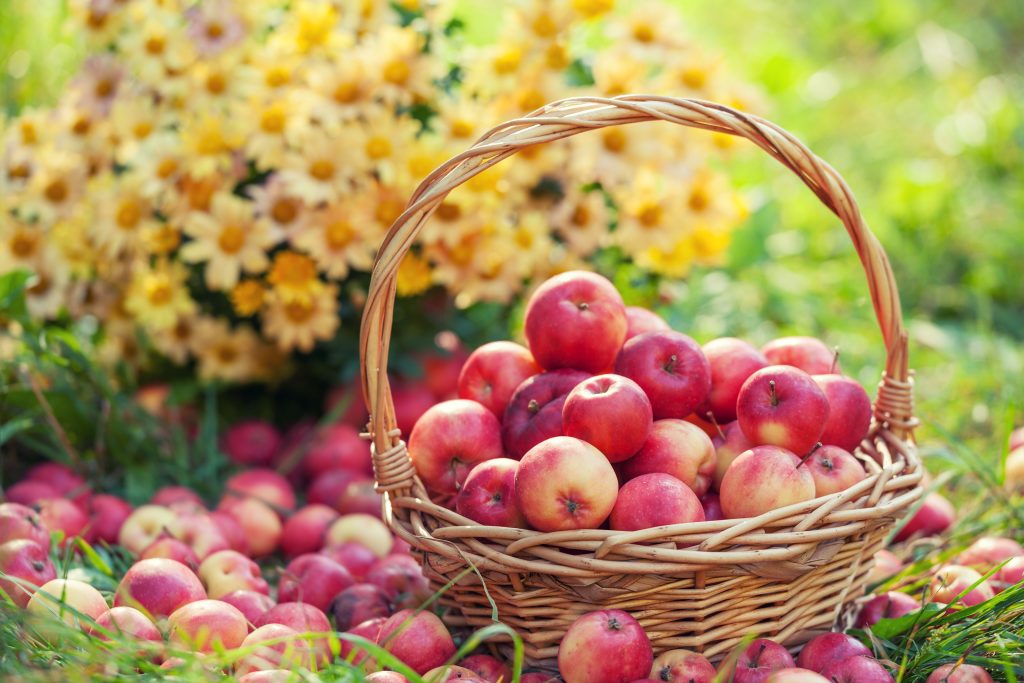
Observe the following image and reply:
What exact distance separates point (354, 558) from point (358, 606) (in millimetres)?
249

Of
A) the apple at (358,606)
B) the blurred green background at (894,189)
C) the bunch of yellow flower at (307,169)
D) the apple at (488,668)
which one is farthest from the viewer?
the blurred green background at (894,189)

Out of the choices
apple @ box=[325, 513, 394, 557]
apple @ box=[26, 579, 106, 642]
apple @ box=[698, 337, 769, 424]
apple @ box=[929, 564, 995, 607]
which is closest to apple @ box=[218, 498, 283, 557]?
apple @ box=[325, 513, 394, 557]

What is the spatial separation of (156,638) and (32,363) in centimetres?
140

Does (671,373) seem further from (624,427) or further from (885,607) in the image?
(885,607)

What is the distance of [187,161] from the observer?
2566mm

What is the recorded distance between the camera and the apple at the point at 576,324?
1.79 metres

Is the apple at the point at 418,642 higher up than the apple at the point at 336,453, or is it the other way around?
the apple at the point at 336,453

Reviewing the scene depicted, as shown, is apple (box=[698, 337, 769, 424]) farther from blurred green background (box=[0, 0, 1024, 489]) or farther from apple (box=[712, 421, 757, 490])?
blurred green background (box=[0, 0, 1024, 489])

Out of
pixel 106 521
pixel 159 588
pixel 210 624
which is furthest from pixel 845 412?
pixel 106 521

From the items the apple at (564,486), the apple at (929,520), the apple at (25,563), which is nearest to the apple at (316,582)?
the apple at (25,563)

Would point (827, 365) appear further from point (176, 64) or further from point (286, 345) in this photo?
point (176, 64)

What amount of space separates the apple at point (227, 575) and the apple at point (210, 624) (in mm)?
235

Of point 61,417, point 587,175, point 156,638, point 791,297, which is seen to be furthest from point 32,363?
point 791,297

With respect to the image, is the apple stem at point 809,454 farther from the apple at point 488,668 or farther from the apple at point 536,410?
the apple at point 488,668
